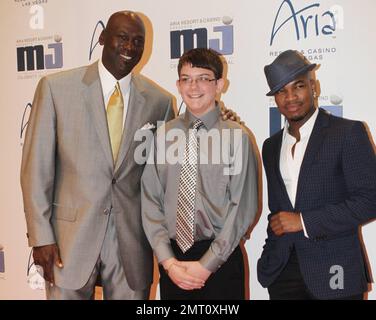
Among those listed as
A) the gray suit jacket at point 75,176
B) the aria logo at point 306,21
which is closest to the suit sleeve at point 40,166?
the gray suit jacket at point 75,176

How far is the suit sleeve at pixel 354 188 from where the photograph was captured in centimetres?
200

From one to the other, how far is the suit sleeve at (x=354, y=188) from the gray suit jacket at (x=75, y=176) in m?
0.92

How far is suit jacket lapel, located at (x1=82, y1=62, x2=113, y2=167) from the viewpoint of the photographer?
2240mm

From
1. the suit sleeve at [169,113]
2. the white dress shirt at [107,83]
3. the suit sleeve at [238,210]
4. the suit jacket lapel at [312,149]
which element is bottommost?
the suit sleeve at [238,210]

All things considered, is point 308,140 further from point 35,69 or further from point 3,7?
point 3,7

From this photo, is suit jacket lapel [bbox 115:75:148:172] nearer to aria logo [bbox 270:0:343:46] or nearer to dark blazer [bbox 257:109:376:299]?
dark blazer [bbox 257:109:376:299]

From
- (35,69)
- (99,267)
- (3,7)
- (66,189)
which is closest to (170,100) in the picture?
(66,189)

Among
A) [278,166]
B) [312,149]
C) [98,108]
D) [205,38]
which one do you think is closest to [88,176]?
[98,108]

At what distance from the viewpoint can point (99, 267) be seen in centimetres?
232

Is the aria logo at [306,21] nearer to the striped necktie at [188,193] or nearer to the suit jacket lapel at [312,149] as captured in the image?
the suit jacket lapel at [312,149]

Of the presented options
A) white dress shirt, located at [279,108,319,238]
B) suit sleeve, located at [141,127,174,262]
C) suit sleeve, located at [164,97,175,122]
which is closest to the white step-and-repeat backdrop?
suit sleeve, located at [164,97,175,122]

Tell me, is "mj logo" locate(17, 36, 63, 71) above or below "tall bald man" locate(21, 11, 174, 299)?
above

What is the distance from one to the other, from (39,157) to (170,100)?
781mm

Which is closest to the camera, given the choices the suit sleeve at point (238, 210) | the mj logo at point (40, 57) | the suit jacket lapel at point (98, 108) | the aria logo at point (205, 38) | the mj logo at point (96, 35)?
the suit sleeve at point (238, 210)
